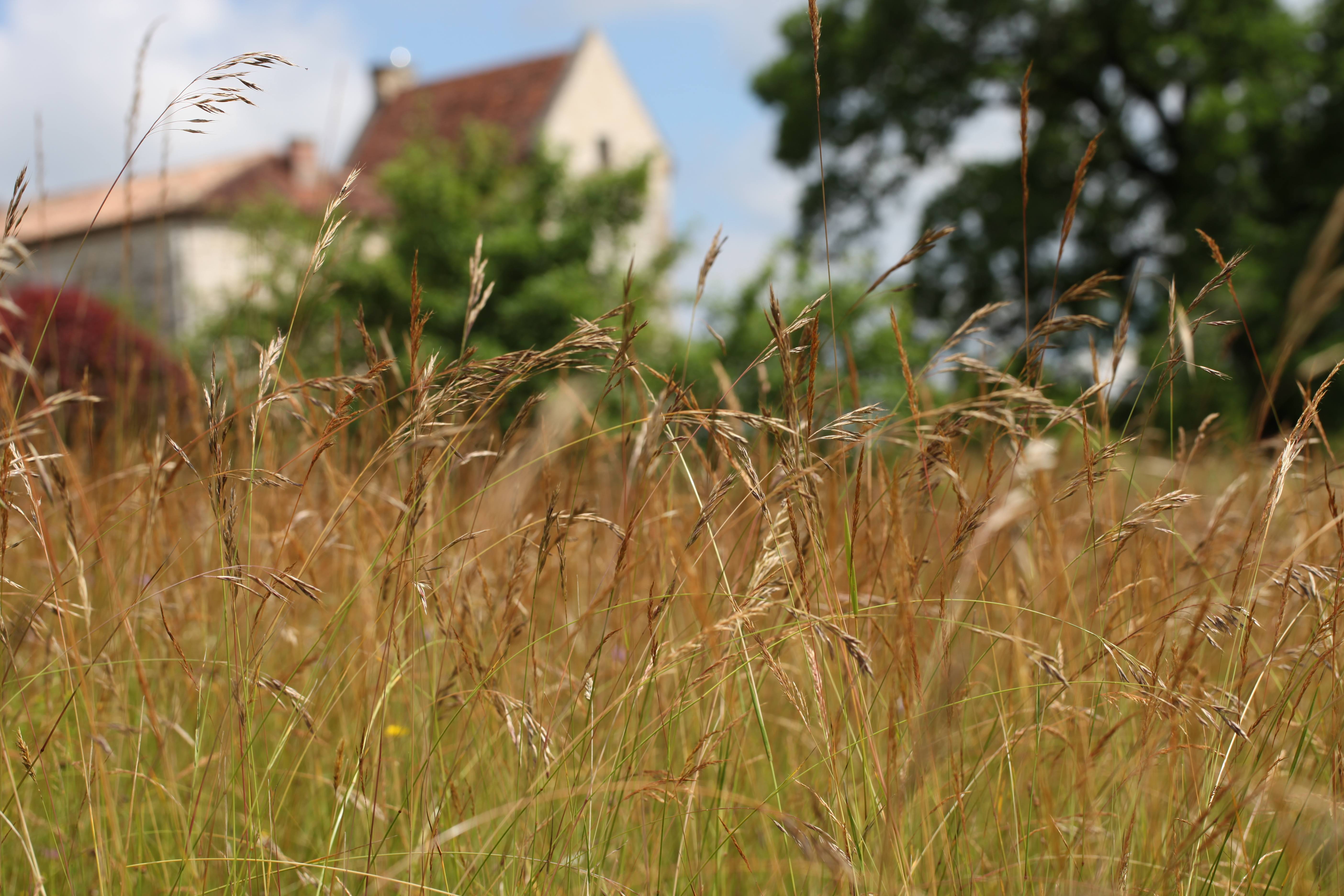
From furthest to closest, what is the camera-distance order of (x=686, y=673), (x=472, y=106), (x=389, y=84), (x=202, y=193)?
(x=389, y=84) < (x=472, y=106) < (x=202, y=193) < (x=686, y=673)

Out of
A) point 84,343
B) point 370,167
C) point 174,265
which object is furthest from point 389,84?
point 84,343

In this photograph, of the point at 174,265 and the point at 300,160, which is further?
the point at 300,160

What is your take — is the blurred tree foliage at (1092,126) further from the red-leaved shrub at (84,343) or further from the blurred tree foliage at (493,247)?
the red-leaved shrub at (84,343)

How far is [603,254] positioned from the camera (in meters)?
14.3

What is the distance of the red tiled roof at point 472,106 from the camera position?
26016 millimetres

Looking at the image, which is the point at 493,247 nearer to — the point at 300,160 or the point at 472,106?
the point at 472,106

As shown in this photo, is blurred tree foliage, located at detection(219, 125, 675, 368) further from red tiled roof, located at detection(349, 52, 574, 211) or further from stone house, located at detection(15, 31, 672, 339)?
red tiled roof, located at detection(349, 52, 574, 211)

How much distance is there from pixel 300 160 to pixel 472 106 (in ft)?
17.0

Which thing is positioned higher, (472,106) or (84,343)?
(472,106)

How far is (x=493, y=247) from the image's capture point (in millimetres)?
12430

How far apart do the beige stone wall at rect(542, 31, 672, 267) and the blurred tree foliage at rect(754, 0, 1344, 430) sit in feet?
24.8

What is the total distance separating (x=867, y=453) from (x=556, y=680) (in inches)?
26.0

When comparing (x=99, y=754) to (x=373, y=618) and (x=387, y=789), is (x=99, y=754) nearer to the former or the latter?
(x=373, y=618)

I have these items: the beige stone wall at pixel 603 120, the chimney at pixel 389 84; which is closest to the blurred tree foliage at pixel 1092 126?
the beige stone wall at pixel 603 120
